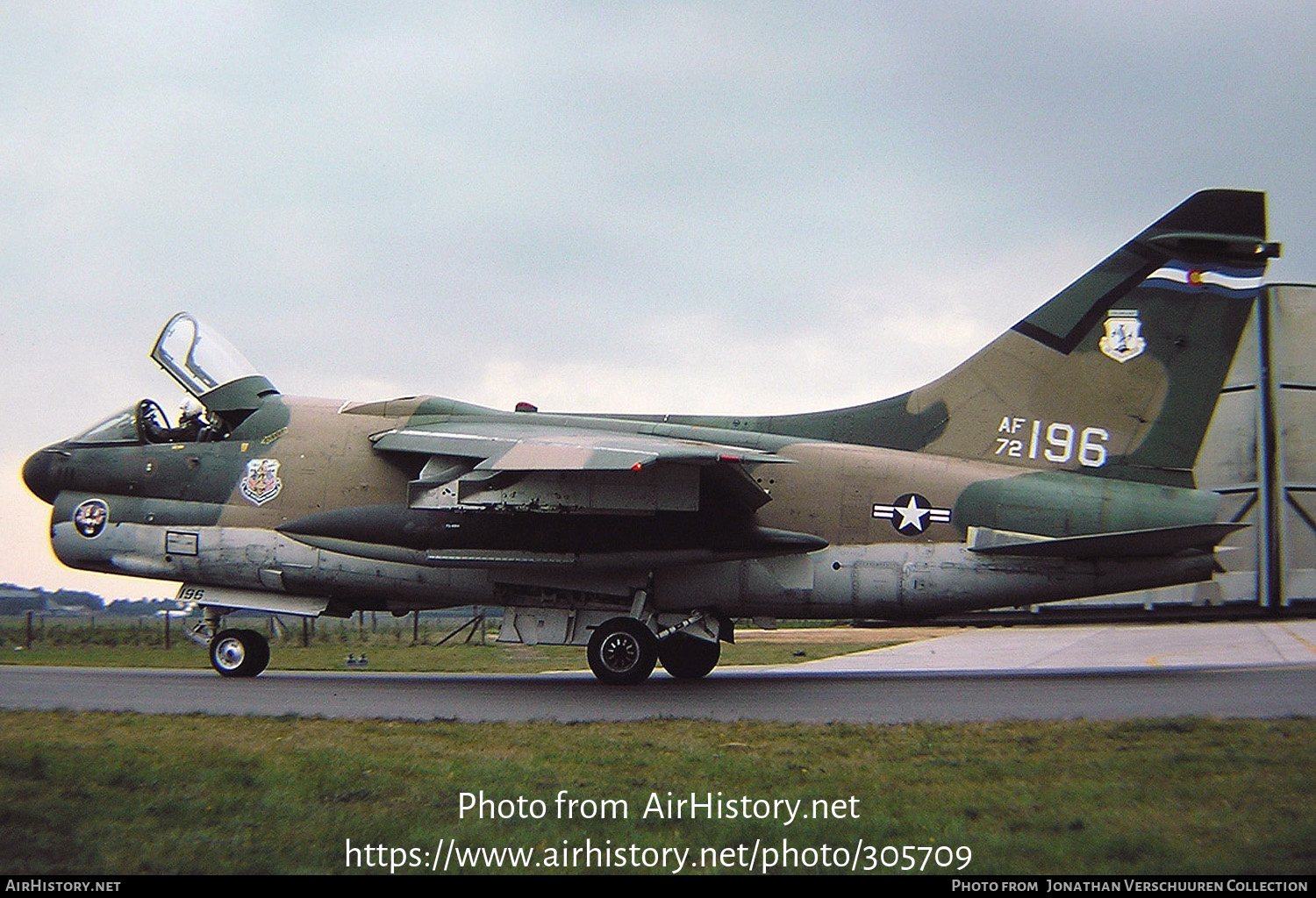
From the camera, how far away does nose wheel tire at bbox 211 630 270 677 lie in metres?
15.5

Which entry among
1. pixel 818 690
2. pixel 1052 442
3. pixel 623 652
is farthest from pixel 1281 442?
pixel 623 652

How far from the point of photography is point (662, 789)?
23.1 ft

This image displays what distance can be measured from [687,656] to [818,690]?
291 centimetres

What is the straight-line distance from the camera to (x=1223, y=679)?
1277 centimetres

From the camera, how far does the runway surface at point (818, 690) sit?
10797 millimetres

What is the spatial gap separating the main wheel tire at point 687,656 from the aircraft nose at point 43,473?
32.1 ft

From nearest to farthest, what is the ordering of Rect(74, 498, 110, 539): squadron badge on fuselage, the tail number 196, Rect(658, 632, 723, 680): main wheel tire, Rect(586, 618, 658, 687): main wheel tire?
Rect(586, 618, 658, 687): main wheel tire → the tail number 196 → Rect(658, 632, 723, 680): main wheel tire → Rect(74, 498, 110, 539): squadron badge on fuselage

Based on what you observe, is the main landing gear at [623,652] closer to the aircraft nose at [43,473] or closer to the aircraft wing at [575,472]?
the aircraft wing at [575,472]

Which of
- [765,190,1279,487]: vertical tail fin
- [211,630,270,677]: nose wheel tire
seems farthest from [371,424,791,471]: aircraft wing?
[765,190,1279,487]: vertical tail fin

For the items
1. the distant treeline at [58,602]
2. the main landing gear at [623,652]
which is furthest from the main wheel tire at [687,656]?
the distant treeline at [58,602]

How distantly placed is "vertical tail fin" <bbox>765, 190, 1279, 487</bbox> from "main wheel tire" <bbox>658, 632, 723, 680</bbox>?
4.35m

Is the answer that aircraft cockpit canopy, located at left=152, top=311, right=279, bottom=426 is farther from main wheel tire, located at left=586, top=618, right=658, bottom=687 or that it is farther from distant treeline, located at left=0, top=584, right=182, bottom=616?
distant treeline, located at left=0, top=584, right=182, bottom=616

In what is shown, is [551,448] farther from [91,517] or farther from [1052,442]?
[91,517]
